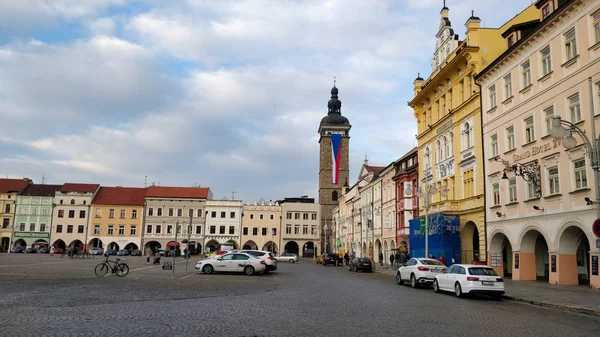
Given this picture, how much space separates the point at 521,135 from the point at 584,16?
307 inches

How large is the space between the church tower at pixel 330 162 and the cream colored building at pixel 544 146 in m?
76.2

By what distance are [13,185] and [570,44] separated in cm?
10207

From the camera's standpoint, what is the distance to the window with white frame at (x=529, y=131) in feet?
94.8

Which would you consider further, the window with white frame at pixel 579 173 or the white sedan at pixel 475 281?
the window with white frame at pixel 579 173

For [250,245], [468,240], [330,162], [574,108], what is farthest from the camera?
[330,162]

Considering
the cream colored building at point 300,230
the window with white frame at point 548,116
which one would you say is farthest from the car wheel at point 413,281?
the cream colored building at point 300,230

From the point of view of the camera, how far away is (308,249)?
107375 mm

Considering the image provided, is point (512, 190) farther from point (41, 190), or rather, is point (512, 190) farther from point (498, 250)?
point (41, 190)

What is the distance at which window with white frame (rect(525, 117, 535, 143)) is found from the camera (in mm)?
28906

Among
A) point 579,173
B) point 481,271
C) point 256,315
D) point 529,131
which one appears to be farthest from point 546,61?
point 256,315

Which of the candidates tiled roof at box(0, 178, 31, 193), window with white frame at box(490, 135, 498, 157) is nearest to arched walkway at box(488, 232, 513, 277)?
window with white frame at box(490, 135, 498, 157)

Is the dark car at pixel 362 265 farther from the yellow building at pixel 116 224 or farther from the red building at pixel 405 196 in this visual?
the yellow building at pixel 116 224

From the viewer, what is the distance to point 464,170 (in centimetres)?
3797

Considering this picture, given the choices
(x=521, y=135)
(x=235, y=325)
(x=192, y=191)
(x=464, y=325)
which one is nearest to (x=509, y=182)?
(x=521, y=135)
